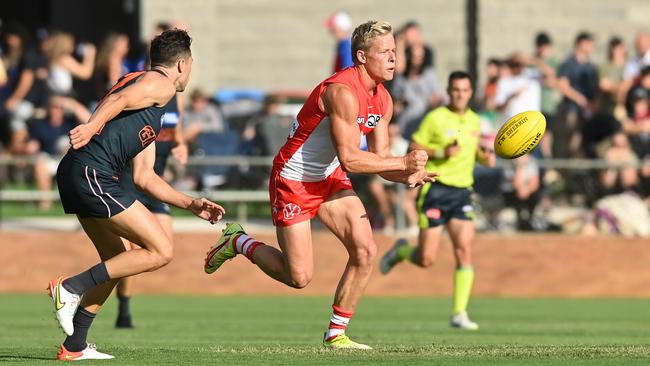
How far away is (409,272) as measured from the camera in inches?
760

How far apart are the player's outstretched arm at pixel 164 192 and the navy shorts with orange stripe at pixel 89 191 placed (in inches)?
15.8

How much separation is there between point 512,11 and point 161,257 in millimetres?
17211

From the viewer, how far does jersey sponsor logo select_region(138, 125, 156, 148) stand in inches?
377

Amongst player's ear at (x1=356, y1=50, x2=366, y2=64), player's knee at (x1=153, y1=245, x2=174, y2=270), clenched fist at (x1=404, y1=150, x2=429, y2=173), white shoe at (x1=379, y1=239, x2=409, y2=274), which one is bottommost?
Result: white shoe at (x1=379, y1=239, x2=409, y2=274)

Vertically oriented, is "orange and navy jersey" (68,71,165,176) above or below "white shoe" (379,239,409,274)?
above

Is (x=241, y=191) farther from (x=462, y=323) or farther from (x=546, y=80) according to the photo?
(x=462, y=323)

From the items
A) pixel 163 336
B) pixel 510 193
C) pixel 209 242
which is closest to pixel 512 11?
pixel 510 193

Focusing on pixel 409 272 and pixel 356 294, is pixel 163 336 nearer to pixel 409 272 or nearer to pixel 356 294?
pixel 356 294

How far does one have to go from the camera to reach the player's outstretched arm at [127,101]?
9.12 m

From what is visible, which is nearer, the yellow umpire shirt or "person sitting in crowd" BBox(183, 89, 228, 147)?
the yellow umpire shirt

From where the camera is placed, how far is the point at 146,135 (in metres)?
9.59

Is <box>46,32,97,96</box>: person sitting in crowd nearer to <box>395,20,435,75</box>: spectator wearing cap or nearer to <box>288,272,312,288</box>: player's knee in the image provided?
<box>395,20,435,75</box>: spectator wearing cap

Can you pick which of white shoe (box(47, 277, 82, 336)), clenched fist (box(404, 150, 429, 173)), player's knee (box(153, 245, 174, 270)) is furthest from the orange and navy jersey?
clenched fist (box(404, 150, 429, 173))

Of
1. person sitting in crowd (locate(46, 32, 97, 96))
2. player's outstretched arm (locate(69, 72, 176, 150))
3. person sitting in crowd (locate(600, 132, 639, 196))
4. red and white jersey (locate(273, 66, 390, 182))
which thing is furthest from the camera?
person sitting in crowd (locate(46, 32, 97, 96))
